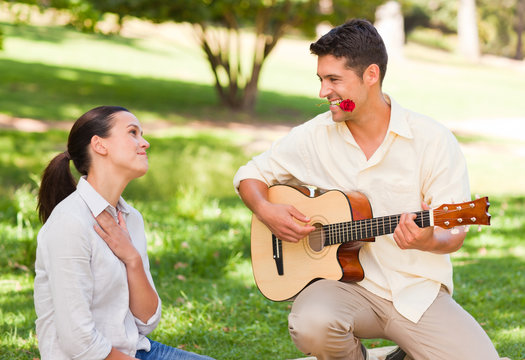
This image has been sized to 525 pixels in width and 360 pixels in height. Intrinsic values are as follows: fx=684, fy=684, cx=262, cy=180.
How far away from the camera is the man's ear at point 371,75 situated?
11.3 ft

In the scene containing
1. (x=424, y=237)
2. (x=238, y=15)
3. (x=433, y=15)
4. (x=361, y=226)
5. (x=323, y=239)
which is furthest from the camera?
(x=433, y=15)

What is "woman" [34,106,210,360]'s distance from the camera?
251 centimetres

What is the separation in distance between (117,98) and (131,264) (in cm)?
1482

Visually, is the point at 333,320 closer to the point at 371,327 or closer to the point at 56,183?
the point at 371,327

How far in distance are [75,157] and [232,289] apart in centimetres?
258

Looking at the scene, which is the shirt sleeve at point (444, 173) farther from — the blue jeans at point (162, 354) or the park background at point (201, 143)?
the park background at point (201, 143)

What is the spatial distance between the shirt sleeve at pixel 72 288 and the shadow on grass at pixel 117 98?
11.9 m

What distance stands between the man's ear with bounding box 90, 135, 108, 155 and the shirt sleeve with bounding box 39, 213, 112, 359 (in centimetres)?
34

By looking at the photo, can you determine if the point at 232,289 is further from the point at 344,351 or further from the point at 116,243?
the point at 116,243

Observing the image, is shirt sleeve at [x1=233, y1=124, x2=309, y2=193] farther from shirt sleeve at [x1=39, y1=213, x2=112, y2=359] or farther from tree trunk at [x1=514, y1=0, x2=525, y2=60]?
tree trunk at [x1=514, y1=0, x2=525, y2=60]

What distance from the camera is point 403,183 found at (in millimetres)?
3344

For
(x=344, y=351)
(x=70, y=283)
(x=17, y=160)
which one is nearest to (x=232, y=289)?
(x=344, y=351)

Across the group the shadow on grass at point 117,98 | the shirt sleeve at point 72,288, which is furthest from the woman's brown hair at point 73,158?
the shadow on grass at point 117,98

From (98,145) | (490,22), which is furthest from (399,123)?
(490,22)
